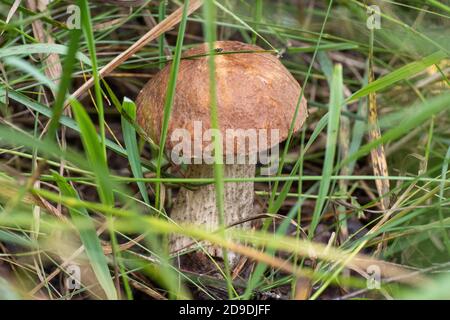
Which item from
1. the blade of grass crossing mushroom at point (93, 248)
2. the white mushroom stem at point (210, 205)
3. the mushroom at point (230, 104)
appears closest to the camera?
the blade of grass crossing mushroom at point (93, 248)

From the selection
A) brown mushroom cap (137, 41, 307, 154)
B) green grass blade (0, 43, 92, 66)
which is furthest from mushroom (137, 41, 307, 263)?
green grass blade (0, 43, 92, 66)

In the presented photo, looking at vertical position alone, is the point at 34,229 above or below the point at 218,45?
below

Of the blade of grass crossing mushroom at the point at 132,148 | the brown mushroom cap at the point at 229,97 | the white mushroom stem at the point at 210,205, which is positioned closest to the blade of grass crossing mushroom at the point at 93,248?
the blade of grass crossing mushroom at the point at 132,148

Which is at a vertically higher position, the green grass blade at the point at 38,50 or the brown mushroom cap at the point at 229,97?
the green grass blade at the point at 38,50

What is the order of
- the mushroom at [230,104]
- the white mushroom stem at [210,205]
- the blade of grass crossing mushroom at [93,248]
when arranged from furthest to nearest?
1. the white mushroom stem at [210,205]
2. the mushroom at [230,104]
3. the blade of grass crossing mushroom at [93,248]

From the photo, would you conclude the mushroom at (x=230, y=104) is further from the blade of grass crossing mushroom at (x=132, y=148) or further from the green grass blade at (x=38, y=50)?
the green grass blade at (x=38, y=50)

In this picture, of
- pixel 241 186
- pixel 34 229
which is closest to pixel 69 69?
pixel 34 229

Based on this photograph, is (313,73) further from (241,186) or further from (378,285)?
(378,285)
